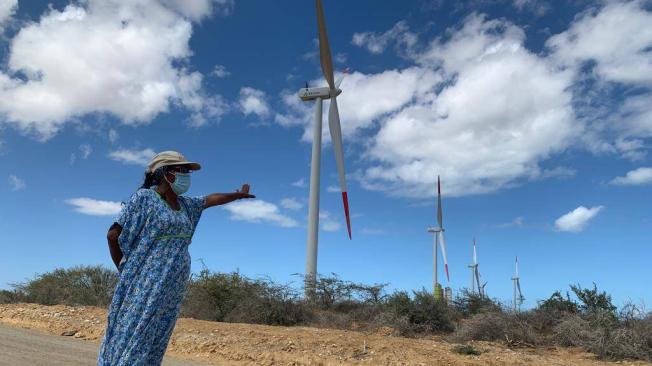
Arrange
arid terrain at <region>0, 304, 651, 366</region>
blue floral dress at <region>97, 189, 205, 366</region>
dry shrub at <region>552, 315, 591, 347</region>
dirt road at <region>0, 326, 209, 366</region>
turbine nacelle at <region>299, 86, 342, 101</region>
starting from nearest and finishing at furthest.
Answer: blue floral dress at <region>97, 189, 205, 366</region> < dirt road at <region>0, 326, 209, 366</region> < arid terrain at <region>0, 304, 651, 366</region> < dry shrub at <region>552, 315, 591, 347</region> < turbine nacelle at <region>299, 86, 342, 101</region>

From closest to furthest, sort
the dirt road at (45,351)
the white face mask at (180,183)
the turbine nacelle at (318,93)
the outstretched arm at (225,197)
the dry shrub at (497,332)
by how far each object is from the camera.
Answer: the white face mask at (180,183), the outstretched arm at (225,197), the dirt road at (45,351), the dry shrub at (497,332), the turbine nacelle at (318,93)

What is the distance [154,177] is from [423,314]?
11495 millimetres

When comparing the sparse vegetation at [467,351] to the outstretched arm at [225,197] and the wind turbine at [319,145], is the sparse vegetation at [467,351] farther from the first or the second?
the wind turbine at [319,145]

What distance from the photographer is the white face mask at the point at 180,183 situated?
420 cm

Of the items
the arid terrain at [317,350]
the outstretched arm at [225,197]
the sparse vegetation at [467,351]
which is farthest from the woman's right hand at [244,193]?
the sparse vegetation at [467,351]

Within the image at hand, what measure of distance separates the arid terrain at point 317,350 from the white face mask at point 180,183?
535 centimetres

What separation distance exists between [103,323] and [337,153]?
1165cm

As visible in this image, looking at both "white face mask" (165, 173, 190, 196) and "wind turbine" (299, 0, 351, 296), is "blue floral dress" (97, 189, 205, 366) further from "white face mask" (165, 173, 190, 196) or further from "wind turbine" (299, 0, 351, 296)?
"wind turbine" (299, 0, 351, 296)

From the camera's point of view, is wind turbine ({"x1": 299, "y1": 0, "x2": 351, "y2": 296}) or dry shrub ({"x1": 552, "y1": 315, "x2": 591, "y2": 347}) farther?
wind turbine ({"x1": 299, "y1": 0, "x2": 351, "y2": 296})

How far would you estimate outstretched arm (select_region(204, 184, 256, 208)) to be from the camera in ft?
15.0

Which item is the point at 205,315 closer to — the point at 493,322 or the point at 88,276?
the point at 493,322

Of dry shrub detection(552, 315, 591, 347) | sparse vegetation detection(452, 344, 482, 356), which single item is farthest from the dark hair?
dry shrub detection(552, 315, 591, 347)

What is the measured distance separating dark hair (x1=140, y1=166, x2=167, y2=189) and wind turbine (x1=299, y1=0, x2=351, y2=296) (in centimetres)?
1475

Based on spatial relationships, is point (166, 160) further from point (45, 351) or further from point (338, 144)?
point (338, 144)
